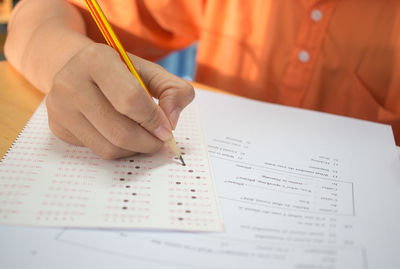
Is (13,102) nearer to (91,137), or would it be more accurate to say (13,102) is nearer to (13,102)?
(13,102)

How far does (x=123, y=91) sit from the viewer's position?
1.10ft

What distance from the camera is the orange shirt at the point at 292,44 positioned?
626 millimetres

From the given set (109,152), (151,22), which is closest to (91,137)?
(109,152)

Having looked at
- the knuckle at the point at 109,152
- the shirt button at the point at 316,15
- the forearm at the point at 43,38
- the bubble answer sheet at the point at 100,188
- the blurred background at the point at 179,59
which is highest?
the blurred background at the point at 179,59

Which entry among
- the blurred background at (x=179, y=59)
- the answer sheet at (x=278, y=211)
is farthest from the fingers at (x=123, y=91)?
the blurred background at (x=179, y=59)

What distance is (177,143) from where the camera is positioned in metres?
0.43

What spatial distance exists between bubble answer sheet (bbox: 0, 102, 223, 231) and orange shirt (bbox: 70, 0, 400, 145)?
0.36 meters

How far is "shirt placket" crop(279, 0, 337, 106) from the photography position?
0.62 metres

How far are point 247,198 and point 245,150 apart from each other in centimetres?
9

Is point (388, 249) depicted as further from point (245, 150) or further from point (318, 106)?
point (318, 106)

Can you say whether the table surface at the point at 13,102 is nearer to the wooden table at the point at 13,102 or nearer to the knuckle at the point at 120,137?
the wooden table at the point at 13,102

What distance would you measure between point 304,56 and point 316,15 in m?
0.08

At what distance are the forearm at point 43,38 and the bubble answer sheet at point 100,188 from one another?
122mm

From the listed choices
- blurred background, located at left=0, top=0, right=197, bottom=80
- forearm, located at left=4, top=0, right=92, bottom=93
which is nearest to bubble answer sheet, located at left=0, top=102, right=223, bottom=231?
forearm, located at left=4, top=0, right=92, bottom=93
